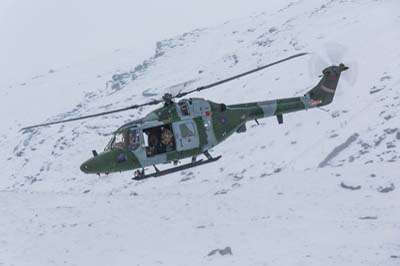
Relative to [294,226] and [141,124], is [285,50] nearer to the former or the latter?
[294,226]

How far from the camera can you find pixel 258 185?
2953 centimetres

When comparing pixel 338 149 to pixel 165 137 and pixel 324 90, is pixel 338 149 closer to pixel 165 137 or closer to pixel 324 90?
pixel 324 90

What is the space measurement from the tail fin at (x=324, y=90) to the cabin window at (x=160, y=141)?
5.78 meters

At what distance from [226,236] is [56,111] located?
65.2 metres

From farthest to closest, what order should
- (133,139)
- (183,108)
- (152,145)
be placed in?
(183,108), (152,145), (133,139)

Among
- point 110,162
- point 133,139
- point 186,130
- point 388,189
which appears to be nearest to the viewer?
point 110,162

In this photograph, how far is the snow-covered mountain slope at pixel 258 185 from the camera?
20750 millimetres

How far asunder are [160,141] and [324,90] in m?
7.01

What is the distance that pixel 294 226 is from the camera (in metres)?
22.0

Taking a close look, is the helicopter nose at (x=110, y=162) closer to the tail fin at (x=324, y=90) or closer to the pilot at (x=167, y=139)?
the pilot at (x=167, y=139)

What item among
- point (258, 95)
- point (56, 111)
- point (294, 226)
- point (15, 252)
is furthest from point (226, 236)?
point (56, 111)

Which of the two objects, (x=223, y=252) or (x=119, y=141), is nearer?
(x=119, y=141)

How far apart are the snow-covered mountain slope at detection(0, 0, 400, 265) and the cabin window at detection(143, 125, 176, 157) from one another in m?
4.18

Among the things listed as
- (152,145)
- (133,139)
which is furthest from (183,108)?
(133,139)
